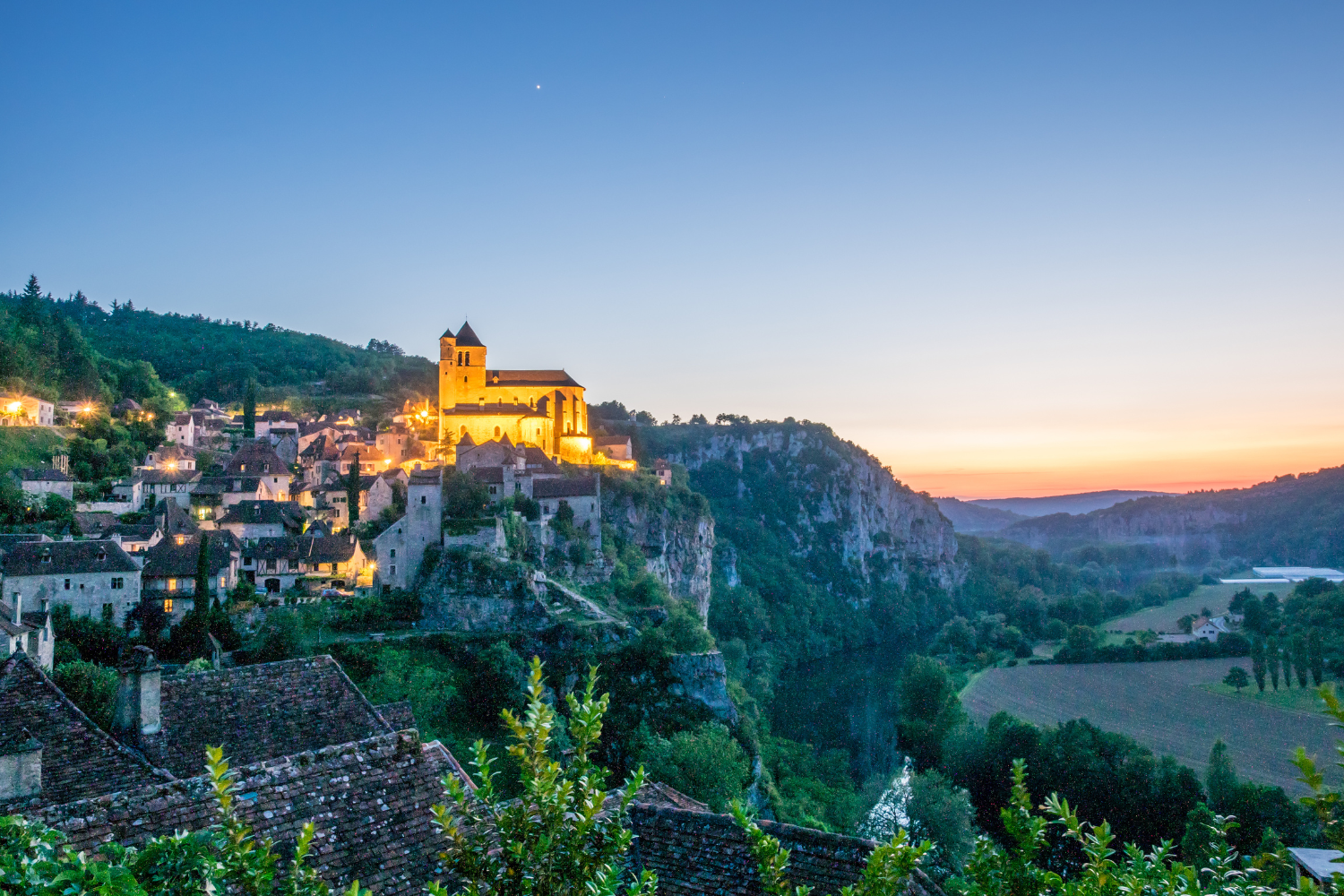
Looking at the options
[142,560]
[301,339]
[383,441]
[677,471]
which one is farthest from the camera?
[301,339]

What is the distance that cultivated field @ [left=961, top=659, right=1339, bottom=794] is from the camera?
161 ft

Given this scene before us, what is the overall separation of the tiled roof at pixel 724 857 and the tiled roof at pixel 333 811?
2.82 metres

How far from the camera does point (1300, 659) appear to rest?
206 ft

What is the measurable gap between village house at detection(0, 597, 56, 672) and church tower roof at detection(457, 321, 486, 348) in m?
43.8

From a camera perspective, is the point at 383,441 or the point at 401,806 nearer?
the point at 401,806

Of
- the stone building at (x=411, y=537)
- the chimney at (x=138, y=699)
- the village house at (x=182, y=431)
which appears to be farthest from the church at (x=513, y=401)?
the chimney at (x=138, y=699)

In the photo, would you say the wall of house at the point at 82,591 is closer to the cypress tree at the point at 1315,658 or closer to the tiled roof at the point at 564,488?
the tiled roof at the point at 564,488

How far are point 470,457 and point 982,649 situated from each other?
67301 mm

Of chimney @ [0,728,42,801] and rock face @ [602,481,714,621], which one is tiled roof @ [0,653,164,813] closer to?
chimney @ [0,728,42,801]

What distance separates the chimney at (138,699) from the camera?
45.6 feet

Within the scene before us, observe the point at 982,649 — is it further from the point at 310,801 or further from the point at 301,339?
the point at 301,339

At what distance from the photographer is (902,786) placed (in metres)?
46.4

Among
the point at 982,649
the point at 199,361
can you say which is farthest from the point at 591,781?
the point at 199,361

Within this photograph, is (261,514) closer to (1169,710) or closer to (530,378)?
(530,378)
